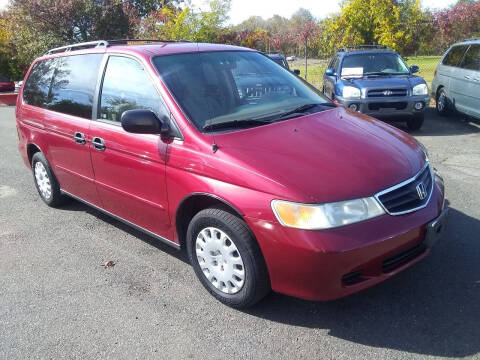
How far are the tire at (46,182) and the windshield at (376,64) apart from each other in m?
6.23

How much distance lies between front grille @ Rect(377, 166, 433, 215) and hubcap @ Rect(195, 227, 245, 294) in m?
1.01

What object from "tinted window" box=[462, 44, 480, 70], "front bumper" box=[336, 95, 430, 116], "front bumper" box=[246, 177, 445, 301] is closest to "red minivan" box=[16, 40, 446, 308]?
"front bumper" box=[246, 177, 445, 301]

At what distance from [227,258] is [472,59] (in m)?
7.74

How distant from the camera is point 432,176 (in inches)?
129

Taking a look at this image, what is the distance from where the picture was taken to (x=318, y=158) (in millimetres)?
2861

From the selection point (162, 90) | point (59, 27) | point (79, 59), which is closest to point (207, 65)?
point (162, 90)

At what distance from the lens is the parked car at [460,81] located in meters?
8.19

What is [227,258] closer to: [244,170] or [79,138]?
[244,170]

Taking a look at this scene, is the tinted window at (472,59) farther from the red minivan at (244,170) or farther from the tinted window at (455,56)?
the red minivan at (244,170)

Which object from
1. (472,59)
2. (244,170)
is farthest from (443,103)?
(244,170)

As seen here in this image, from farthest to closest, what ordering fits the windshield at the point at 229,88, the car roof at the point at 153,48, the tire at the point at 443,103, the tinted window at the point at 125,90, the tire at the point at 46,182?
the tire at the point at 443,103 < the tire at the point at 46,182 < the car roof at the point at 153,48 < the tinted window at the point at 125,90 < the windshield at the point at 229,88

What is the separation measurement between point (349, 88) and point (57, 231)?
596 centimetres

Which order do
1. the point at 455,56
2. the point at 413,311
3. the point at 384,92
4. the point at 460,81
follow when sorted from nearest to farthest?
1. the point at 413,311
2. the point at 384,92
3. the point at 460,81
4. the point at 455,56

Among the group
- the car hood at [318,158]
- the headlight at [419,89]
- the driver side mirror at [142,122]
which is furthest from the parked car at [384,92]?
the driver side mirror at [142,122]
